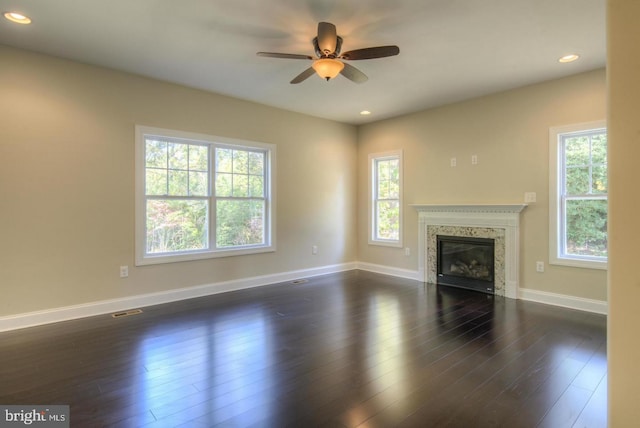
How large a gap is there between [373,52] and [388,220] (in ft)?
12.6

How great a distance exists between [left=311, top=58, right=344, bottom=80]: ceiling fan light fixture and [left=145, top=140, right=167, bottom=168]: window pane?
2457 mm

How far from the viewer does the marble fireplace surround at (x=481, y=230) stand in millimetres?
4555

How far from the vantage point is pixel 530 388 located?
2252 millimetres

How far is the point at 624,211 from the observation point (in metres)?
1.09

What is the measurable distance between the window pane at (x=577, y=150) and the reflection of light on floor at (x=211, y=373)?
4.12 m

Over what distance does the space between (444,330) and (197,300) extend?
119 inches

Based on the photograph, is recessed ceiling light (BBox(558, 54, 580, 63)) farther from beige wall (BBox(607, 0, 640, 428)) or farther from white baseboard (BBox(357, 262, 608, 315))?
beige wall (BBox(607, 0, 640, 428))

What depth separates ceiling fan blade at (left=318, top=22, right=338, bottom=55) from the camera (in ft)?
8.92

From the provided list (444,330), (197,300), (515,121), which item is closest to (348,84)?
(515,121)

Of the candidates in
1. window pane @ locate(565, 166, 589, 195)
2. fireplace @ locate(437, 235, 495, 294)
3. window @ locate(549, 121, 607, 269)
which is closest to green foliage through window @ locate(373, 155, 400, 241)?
fireplace @ locate(437, 235, 495, 294)

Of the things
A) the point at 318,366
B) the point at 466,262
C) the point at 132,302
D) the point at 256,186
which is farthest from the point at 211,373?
the point at 466,262

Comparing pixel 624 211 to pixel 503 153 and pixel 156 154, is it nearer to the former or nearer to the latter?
pixel 503 153

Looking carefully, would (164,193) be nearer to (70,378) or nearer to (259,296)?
(259,296)

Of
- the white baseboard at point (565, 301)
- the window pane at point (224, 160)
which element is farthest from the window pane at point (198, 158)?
the white baseboard at point (565, 301)
